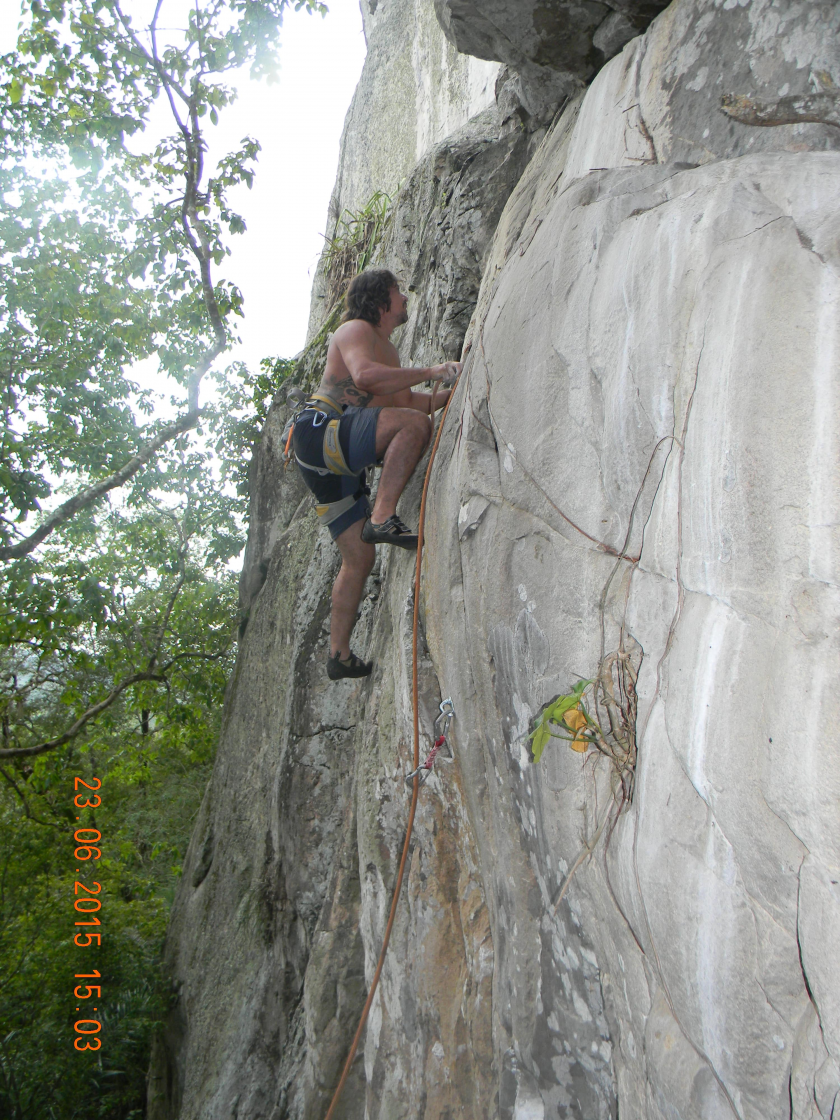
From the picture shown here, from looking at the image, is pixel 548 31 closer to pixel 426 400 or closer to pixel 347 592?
pixel 426 400

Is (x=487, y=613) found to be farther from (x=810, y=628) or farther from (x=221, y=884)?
(x=221, y=884)

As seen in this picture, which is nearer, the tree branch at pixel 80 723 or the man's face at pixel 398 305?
the man's face at pixel 398 305

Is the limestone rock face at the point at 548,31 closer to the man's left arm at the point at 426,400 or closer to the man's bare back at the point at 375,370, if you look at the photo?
the man's bare back at the point at 375,370

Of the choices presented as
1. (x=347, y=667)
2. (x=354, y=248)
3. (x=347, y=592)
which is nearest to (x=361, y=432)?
(x=347, y=592)

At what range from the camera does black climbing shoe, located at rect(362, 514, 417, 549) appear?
346 cm

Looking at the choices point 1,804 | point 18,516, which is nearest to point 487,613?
point 18,516

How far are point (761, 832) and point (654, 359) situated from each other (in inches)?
46.9

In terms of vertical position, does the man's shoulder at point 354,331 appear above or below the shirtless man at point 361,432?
above

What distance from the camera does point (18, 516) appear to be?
6879 millimetres

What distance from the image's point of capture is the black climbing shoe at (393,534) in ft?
11.4

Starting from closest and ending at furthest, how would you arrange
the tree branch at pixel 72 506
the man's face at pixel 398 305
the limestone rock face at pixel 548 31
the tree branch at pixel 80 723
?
the limestone rock face at pixel 548 31, the man's face at pixel 398 305, the tree branch at pixel 80 723, the tree branch at pixel 72 506

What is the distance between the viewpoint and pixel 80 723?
7.14 meters
